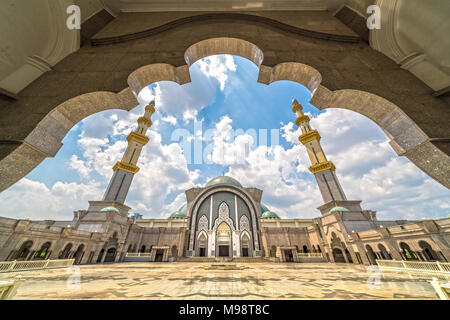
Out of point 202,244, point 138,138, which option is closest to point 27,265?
point 138,138

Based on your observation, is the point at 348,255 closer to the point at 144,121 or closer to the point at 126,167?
the point at 126,167

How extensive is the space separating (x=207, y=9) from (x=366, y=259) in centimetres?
1806

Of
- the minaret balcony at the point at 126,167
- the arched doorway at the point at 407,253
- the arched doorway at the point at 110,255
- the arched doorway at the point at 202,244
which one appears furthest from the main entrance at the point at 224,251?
the arched doorway at the point at 407,253

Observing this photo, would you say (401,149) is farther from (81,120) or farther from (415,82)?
(81,120)

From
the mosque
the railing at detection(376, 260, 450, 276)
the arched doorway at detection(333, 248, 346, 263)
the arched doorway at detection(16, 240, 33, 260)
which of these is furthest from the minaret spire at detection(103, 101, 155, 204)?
the railing at detection(376, 260, 450, 276)

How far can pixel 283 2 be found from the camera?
135 inches

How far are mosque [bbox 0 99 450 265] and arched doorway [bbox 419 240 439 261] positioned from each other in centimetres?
5

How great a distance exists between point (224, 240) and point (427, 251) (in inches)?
710

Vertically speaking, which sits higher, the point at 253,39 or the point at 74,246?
the point at 253,39

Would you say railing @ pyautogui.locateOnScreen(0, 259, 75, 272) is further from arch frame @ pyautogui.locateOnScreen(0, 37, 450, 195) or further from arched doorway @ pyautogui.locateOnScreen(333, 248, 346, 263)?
arched doorway @ pyautogui.locateOnScreen(333, 248, 346, 263)

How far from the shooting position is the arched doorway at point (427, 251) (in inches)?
378

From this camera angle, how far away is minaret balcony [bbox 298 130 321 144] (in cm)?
2134

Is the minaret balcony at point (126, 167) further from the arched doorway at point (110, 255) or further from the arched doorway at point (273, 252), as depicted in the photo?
the arched doorway at point (273, 252)

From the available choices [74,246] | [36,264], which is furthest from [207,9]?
[74,246]
